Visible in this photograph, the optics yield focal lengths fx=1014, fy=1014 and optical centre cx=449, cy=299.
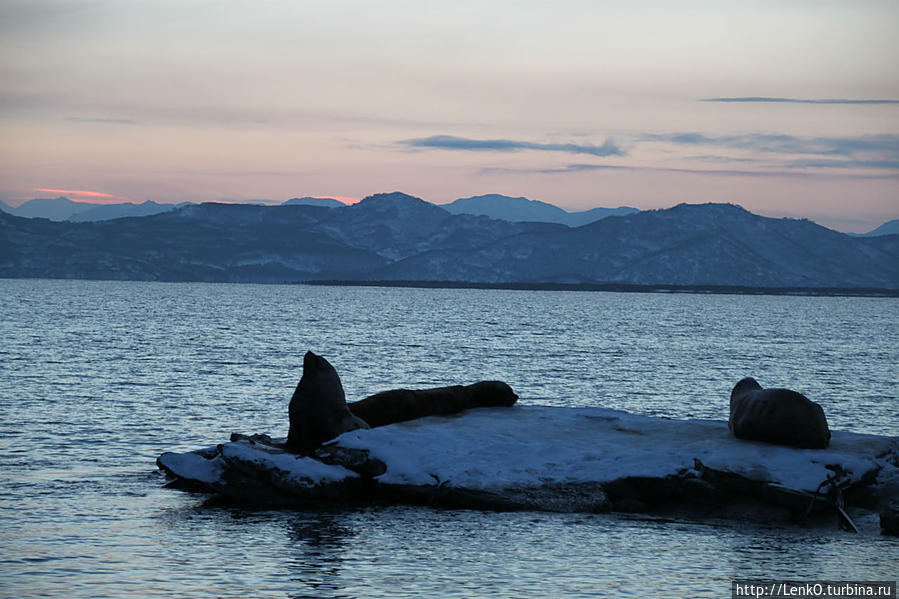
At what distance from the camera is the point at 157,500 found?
22.1m

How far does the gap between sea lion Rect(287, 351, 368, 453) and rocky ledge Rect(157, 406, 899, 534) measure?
43.5 inches

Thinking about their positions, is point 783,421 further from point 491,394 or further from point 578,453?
point 491,394

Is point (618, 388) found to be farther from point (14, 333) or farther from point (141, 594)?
point (14, 333)

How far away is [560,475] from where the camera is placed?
22.1 meters

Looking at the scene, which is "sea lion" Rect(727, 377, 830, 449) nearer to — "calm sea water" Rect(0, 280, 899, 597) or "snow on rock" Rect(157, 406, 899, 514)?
"snow on rock" Rect(157, 406, 899, 514)

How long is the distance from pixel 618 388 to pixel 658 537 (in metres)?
31.3

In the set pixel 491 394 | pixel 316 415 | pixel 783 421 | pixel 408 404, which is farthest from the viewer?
pixel 491 394

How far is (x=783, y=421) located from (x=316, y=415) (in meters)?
10.8

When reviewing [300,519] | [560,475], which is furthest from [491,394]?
[300,519]

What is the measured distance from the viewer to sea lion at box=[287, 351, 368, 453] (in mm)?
24328

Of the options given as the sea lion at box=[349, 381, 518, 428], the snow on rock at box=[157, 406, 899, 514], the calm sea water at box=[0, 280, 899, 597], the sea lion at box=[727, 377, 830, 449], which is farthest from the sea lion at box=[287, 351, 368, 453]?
the sea lion at box=[727, 377, 830, 449]

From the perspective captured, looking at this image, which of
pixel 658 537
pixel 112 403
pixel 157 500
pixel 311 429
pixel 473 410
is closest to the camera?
pixel 658 537

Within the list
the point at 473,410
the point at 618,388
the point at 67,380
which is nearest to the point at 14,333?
Answer: the point at 67,380

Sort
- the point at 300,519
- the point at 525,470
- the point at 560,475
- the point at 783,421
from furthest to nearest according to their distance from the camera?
the point at 783,421 < the point at 525,470 < the point at 560,475 < the point at 300,519
